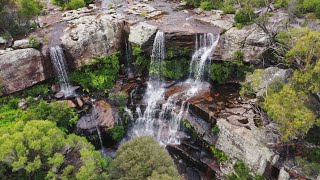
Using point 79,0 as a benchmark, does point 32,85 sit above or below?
below

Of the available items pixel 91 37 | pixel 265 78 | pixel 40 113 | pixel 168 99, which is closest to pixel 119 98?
pixel 168 99

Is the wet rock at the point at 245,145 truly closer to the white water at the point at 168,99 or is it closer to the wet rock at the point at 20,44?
the white water at the point at 168,99

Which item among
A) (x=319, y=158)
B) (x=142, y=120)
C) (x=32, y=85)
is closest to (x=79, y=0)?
(x=32, y=85)

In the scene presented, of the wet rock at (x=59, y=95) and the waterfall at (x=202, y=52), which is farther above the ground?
the waterfall at (x=202, y=52)

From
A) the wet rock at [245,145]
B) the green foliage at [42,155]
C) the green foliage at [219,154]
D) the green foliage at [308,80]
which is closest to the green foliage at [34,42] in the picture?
the green foliage at [42,155]

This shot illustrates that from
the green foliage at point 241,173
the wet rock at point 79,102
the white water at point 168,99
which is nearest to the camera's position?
the green foliage at point 241,173

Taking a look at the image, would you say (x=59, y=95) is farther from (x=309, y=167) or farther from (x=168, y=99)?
(x=309, y=167)

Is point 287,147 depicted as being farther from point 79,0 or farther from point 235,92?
point 79,0
